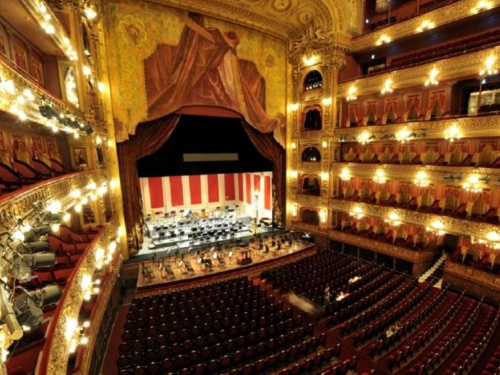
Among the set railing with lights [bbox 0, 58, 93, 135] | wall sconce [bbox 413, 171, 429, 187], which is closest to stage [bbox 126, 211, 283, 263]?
wall sconce [bbox 413, 171, 429, 187]

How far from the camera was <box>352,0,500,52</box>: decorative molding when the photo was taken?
13.4 metres

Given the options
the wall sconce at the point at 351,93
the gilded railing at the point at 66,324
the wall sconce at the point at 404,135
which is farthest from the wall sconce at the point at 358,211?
the gilded railing at the point at 66,324

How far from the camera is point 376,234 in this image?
1756 centimetres

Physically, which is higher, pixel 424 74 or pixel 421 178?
pixel 424 74

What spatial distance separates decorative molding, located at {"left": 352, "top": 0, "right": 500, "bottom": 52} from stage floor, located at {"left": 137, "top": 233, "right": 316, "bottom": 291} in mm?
14223

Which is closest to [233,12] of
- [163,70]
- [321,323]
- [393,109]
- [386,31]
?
[163,70]

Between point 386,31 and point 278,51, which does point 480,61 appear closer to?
point 386,31

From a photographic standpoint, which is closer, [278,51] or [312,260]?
[312,260]

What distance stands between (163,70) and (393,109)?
1491 cm

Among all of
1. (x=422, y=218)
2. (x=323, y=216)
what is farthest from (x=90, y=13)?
(x=422, y=218)

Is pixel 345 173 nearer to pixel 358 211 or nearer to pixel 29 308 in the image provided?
pixel 358 211

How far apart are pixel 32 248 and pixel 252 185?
67.1ft

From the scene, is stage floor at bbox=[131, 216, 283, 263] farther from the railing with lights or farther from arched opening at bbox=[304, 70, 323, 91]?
arched opening at bbox=[304, 70, 323, 91]

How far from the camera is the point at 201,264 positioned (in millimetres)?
15516
